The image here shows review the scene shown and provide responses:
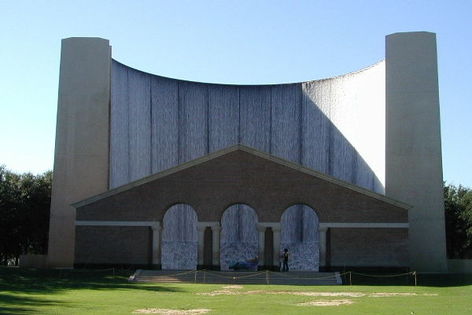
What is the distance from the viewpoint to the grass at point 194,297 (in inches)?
847

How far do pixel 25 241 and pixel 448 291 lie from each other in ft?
125

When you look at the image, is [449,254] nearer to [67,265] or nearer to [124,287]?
[67,265]

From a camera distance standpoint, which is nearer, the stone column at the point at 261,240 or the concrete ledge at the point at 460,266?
the stone column at the point at 261,240

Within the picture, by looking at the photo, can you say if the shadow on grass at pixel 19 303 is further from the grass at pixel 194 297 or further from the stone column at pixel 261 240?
the stone column at pixel 261 240

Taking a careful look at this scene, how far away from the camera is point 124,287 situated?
3194cm

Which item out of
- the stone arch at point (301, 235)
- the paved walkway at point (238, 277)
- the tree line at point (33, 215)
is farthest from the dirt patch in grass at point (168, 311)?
the tree line at point (33, 215)

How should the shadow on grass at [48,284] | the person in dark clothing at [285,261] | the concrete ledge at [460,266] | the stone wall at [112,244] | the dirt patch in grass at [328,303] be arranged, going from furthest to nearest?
the concrete ledge at [460,266], the stone wall at [112,244], the person in dark clothing at [285,261], the dirt patch in grass at [328,303], the shadow on grass at [48,284]

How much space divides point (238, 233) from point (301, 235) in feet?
16.3

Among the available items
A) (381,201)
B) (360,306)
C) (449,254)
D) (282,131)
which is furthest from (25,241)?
(360,306)

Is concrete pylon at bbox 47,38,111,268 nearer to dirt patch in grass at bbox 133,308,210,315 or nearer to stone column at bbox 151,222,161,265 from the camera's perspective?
stone column at bbox 151,222,161,265

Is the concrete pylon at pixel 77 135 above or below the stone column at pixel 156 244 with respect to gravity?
above

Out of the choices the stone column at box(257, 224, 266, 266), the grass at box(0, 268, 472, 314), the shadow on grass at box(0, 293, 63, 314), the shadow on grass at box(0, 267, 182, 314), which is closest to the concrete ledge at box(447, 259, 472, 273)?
the grass at box(0, 268, 472, 314)

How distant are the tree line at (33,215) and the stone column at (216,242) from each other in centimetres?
2018

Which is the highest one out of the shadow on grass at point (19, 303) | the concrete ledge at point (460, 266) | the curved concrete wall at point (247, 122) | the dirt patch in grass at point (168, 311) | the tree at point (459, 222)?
the curved concrete wall at point (247, 122)
